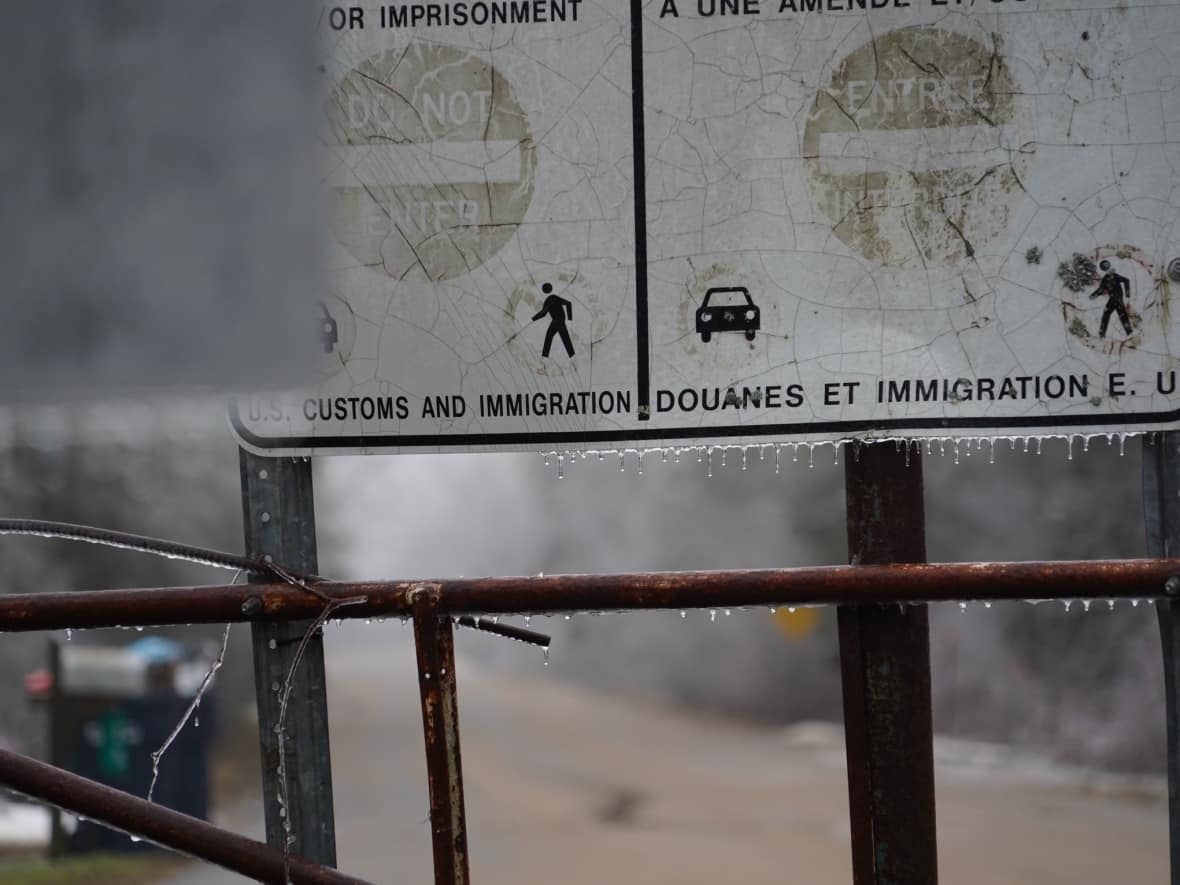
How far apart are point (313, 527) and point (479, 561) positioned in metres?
18.3

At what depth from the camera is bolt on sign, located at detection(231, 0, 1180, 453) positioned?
1799mm

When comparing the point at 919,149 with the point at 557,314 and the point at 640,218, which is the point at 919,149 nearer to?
the point at 640,218

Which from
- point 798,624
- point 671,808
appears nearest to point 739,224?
point 671,808

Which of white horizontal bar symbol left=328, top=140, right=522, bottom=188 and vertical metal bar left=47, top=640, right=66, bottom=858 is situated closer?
white horizontal bar symbol left=328, top=140, right=522, bottom=188

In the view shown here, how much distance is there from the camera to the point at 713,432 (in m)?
1.83

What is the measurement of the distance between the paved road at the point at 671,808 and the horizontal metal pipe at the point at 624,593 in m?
8.99

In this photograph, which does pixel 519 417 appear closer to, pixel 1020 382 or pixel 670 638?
pixel 1020 382

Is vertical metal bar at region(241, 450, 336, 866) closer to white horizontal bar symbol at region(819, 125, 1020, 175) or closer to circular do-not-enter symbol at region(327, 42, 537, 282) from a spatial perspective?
circular do-not-enter symbol at region(327, 42, 537, 282)

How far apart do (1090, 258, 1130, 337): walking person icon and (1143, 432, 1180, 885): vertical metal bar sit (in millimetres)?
203

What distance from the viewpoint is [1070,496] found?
14.0 meters

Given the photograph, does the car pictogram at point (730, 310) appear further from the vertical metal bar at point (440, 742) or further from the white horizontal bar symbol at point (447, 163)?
the vertical metal bar at point (440, 742)

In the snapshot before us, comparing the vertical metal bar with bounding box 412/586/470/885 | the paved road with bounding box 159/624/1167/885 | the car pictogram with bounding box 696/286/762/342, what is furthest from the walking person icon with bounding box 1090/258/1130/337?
the paved road with bounding box 159/624/1167/885

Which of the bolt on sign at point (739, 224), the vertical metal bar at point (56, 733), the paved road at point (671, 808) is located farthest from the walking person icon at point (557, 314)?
the paved road at point (671, 808)

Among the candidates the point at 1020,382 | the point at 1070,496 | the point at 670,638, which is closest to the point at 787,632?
the point at 670,638
